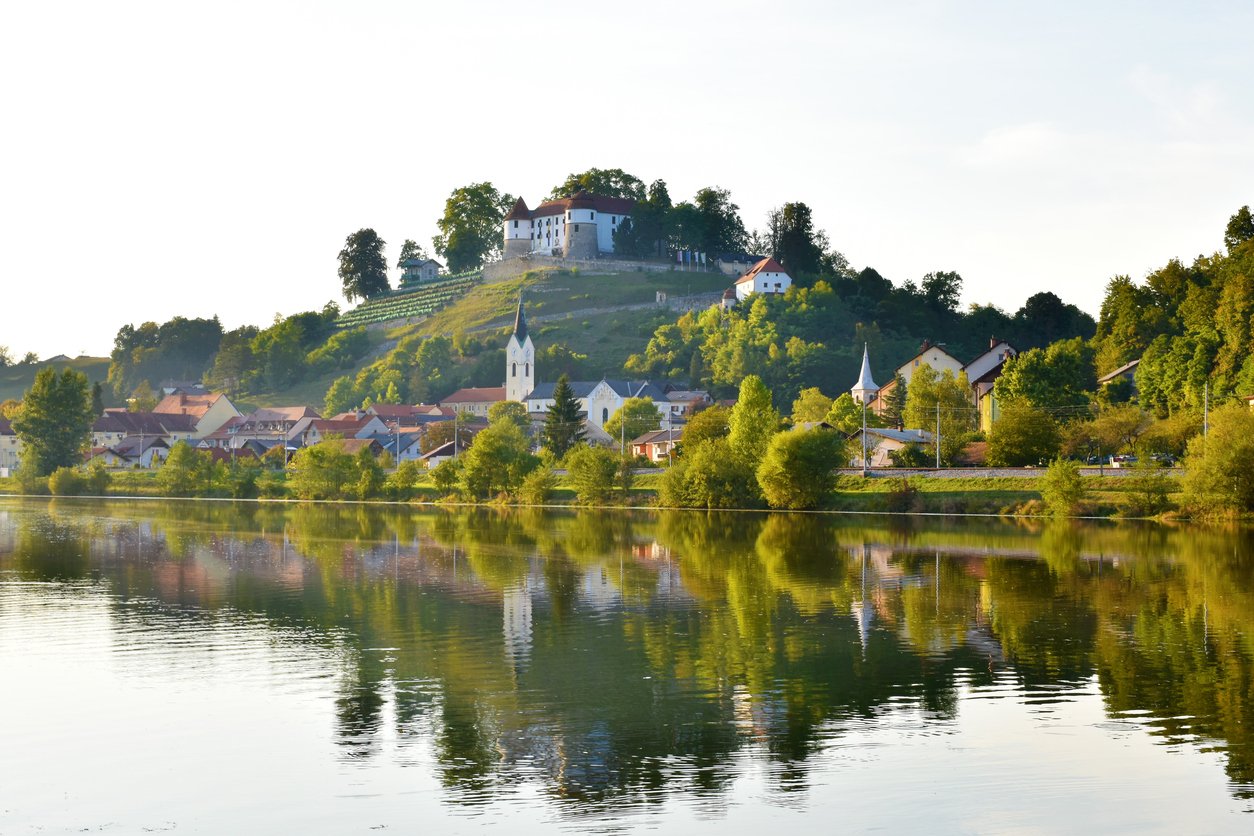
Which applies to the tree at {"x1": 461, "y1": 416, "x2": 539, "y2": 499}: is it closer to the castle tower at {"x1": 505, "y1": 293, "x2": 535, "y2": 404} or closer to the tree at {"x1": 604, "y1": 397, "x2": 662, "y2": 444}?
the tree at {"x1": 604, "y1": 397, "x2": 662, "y2": 444}

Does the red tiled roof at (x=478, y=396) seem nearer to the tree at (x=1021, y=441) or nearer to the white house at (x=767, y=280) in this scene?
the white house at (x=767, y=280)

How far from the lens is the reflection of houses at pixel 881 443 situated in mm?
79812

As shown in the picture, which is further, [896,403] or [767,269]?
[767,269]

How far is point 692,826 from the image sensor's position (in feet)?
48.0

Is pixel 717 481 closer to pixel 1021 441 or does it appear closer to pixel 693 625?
pixel 1021 441

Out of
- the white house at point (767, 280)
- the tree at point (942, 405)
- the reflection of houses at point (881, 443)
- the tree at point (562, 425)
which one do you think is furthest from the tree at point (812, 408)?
the white house at point (767, 280)

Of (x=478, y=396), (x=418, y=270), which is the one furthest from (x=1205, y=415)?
(x=418, y=270)

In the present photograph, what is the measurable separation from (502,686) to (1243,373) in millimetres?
59867

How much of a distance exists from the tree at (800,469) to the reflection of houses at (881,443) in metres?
10.2

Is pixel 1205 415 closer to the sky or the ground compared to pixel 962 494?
closer to the sky

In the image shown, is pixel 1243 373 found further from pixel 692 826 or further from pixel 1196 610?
pixel 692 826

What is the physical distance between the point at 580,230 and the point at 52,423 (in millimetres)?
74535

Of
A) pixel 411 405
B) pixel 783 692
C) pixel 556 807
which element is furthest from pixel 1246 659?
pixel 411 405

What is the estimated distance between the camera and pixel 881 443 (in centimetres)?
8131
